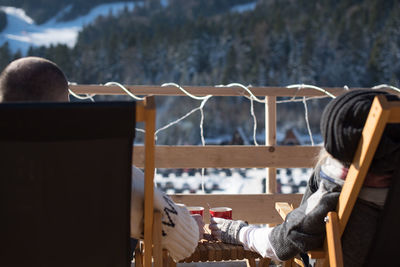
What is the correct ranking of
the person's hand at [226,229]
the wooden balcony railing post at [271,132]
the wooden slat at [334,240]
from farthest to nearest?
the wooden balcony railing post at [271,132], the person's hand at [226,229], the wooden slat at [334,240]

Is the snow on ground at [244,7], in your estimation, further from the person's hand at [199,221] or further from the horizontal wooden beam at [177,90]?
the person's hand at [199,221]

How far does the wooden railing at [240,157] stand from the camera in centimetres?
303

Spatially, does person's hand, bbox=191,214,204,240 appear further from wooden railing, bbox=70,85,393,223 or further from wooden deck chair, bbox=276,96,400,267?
wooden railing, bbox=70,85,393,223

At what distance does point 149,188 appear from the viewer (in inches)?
51.3

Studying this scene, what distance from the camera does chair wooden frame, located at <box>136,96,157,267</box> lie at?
1.21 meters

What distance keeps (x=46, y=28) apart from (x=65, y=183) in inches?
1870

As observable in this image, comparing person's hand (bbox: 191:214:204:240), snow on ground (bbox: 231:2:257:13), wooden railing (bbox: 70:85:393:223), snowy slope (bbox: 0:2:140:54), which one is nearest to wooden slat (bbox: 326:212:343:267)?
person's hand (bbox: 191:214:204:240)

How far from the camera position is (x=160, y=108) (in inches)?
1205

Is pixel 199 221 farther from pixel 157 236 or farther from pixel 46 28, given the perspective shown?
pixel 46 28

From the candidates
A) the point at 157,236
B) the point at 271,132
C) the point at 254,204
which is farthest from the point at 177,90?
the point at 157,236

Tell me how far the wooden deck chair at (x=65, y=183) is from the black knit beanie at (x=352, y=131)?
1.62 feet

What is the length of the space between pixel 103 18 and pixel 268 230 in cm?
4387

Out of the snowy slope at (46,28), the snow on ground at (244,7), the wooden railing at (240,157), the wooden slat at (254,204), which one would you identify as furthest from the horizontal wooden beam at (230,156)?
the snow on ground at (244,7)

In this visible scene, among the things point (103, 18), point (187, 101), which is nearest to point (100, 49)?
point (103, 18)
